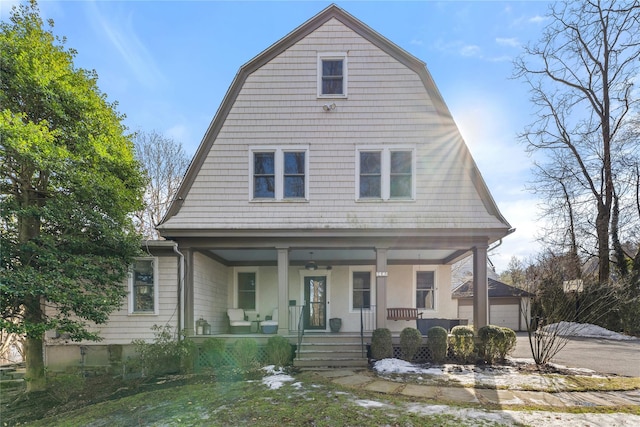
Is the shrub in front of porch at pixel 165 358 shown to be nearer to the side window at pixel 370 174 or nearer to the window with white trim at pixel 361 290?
the window with white trim at pixel 361 290

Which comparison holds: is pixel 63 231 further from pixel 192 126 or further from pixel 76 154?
pixel 192 126

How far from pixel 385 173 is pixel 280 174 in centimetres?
281

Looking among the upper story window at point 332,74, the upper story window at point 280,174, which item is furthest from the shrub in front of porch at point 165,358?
the upper story window at point 332,74

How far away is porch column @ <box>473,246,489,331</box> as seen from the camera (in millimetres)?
8594

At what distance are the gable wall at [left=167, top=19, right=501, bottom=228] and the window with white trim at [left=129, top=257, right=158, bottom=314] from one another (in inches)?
72.3

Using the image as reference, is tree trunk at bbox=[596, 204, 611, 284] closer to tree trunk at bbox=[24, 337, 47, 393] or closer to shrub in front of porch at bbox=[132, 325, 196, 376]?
shrub in front of porch at bbox=[132, 325, 196, 376]

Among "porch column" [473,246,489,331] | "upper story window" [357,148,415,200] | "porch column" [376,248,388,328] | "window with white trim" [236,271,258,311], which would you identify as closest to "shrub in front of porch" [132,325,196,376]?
"window with white trim" [236,271,258,311]

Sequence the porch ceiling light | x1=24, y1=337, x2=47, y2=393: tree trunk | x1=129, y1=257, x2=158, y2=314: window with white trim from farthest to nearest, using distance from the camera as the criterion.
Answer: the porch ceiling light
x1=129, y1=257, x2=158, y2=314: window with white trim
x1=24, y1=337, x2=47, y2=393: tree trunk

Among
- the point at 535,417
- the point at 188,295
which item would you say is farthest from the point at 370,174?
the point at 535,417

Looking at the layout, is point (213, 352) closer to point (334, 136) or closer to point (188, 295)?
point (188, 295)

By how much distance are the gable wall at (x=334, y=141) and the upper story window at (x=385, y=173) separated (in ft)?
0.69

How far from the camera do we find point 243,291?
39.7ft

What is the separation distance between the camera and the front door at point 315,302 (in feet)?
37.8

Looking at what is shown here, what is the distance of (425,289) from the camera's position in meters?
11.8
